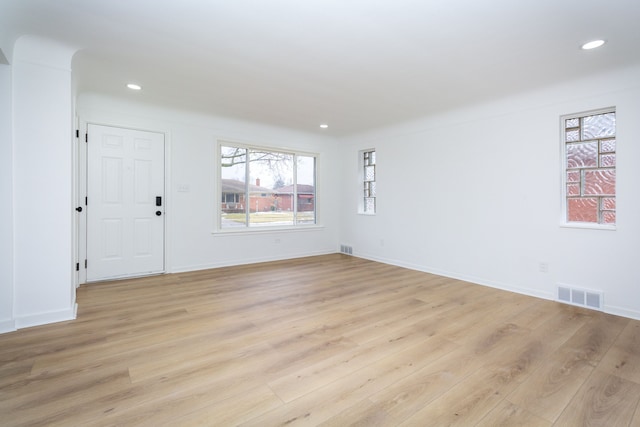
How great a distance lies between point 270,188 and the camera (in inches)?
225

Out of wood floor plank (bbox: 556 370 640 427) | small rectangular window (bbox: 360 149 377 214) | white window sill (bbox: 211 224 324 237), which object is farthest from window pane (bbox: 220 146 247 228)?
wood floor plank (bbox: 556 370 640 427)

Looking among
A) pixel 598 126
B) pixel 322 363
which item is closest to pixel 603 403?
pixel 322 363

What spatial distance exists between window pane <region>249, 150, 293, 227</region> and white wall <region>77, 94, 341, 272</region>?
0.83 ft

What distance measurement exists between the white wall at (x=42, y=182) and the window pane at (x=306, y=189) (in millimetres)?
3842

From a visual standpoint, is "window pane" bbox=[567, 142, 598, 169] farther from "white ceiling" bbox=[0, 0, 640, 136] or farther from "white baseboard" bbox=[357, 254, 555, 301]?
"white baseboard" bbox=[357, 254, 555, 301]

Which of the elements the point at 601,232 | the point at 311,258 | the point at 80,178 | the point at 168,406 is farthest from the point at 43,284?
the point at 601,232

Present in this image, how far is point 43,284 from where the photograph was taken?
8.87ft

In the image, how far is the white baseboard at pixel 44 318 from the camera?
102 inches

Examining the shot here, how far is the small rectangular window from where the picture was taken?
19.4 feet

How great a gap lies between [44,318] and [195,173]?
2.66 m

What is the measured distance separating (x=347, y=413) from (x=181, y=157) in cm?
429

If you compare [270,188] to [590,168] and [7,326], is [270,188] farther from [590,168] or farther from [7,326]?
[590,168]

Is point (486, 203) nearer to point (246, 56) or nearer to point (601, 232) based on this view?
point (601, 232)

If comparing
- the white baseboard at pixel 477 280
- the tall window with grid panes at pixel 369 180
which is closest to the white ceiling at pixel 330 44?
the tall window with grid panes at pixel 369 180
